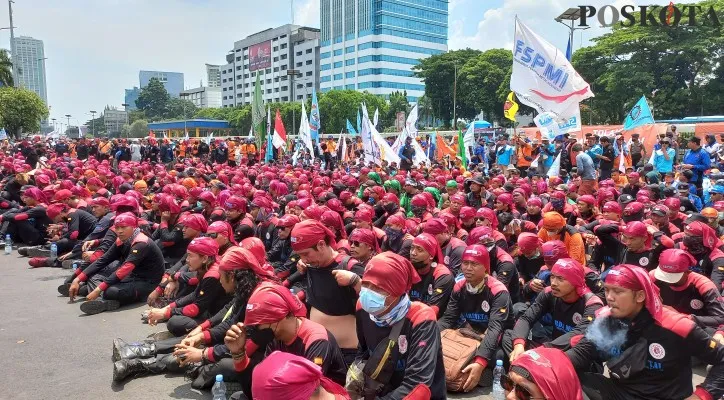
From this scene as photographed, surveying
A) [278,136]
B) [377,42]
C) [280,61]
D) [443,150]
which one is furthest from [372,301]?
[280,61]

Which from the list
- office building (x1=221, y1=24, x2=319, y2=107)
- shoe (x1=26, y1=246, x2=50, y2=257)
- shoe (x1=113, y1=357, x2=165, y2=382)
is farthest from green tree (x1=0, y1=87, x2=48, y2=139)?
office building (x1=221, y1=24, x2=319, y2=107)

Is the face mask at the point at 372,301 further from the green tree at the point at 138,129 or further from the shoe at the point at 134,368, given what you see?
the green tree at the point at 138,129

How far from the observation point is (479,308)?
17.4 feet

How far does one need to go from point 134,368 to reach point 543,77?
9449mm

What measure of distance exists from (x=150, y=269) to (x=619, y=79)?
41270mm

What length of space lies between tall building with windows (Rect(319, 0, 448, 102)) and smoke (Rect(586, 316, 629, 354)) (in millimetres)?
101829

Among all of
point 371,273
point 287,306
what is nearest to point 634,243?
point 371,273

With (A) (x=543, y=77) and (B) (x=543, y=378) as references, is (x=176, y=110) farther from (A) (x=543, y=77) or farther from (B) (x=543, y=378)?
(B) (x=543, y=378)

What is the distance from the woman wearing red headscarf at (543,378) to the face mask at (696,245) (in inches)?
180

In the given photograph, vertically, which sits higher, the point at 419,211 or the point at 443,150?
the point at 443,150

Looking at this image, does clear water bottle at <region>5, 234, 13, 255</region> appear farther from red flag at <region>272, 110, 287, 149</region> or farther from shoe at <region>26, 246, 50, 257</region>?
red flag at <region>272, 110, 287, 149</region>

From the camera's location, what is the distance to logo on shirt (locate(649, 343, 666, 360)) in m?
3.56

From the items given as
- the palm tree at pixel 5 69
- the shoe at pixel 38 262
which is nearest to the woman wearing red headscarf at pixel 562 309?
the shoe at pixel 38 262

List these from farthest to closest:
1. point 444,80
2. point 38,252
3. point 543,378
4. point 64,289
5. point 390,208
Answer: point 444,80 → point 38,252 → point 390,208 → point 64,289 → point 543,378
